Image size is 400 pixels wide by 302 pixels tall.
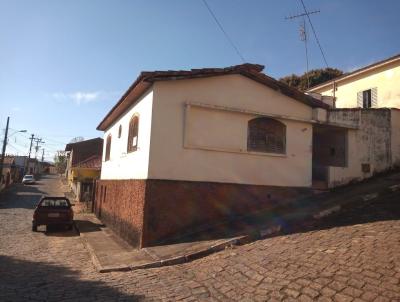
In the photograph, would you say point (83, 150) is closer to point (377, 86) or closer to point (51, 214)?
point (51, 214)

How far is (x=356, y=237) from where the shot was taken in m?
7.84

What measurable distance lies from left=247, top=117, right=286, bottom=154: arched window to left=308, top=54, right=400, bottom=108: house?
30.5 ft

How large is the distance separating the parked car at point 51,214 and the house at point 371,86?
16.8m

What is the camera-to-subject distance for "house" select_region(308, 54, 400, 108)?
18734 mm

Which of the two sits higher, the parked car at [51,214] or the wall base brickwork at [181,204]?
the wall base brickwork at [181,204]

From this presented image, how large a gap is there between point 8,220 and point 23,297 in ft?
46.5

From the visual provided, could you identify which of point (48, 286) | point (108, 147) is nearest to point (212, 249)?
point (48, 286)

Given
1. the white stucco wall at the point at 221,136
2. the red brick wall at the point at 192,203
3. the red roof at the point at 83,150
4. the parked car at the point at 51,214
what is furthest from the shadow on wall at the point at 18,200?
the white stucco wall at the point at 221,136

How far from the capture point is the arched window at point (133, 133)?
506 inches

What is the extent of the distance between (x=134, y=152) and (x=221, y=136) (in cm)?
321

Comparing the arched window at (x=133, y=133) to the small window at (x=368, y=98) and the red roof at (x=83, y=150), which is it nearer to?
the small window at (x=368, y=98)

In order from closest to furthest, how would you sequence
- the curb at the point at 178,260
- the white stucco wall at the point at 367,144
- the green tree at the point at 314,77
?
1. the curb at the point at 178,260
2. the white stucco wall at the point at 367,144
3. the green tree at the point at 314,77

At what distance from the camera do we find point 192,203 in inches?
424

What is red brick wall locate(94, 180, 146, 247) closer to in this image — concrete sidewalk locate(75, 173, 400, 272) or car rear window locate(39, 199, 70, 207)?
concrete sidewalk locate(75, 173, 400, 272)
